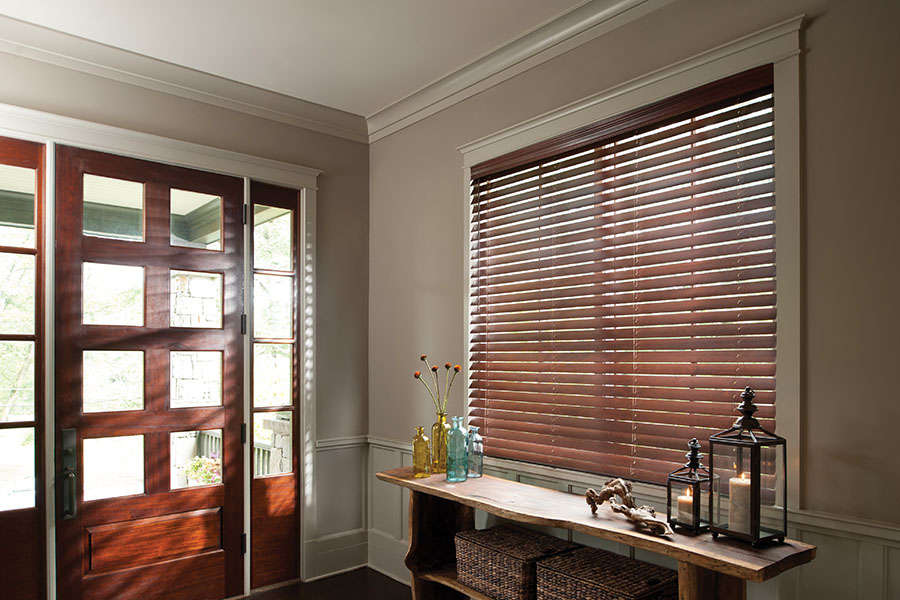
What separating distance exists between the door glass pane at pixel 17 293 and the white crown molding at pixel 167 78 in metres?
0.94

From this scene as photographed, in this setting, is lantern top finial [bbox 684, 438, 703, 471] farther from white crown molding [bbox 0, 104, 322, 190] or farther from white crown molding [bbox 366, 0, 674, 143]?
white crown molding [bbox 0, 104, 322, 190]

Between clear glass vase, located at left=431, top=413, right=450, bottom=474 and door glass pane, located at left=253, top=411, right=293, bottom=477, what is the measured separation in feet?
3.53

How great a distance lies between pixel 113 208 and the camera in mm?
3168

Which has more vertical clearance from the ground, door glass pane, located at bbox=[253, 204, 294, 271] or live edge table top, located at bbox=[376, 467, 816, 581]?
door glass pane, located at bbox=[253, 204, 294, 271]

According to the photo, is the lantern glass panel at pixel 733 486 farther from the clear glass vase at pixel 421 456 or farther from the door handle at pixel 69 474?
the door handle at pixel 69 474

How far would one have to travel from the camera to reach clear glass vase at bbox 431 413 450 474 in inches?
118

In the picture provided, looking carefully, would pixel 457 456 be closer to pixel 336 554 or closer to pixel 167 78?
pixel 336 554

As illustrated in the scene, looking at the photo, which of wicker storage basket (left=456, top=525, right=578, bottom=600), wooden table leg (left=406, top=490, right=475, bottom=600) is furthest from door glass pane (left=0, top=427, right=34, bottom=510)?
wicker storage basket (left=456, top=525, right=578, bottom=600)

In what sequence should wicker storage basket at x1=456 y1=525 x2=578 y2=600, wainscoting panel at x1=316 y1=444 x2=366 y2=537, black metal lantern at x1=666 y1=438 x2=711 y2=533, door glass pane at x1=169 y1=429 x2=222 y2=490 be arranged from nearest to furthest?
black metal lantern at x1=666 y1=438 x2=711 y2=533, wicker storage basket at x1=456 y1=525 x2=578 y2=600, door glass pane at x1=169 y1=429 x2=222 y2=490, wainscoting panel at x1=316 y1=444 x2=366 y2=537

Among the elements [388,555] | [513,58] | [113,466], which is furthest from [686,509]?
[113,466]

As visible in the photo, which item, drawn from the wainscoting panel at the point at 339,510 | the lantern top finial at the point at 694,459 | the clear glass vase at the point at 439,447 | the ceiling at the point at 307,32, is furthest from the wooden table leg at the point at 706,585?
the wainscoting panel at the point at 339,510

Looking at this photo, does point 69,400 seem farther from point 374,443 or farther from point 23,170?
point 374,443

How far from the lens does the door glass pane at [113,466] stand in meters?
3.04

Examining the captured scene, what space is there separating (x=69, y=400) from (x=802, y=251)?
310 centimetres
